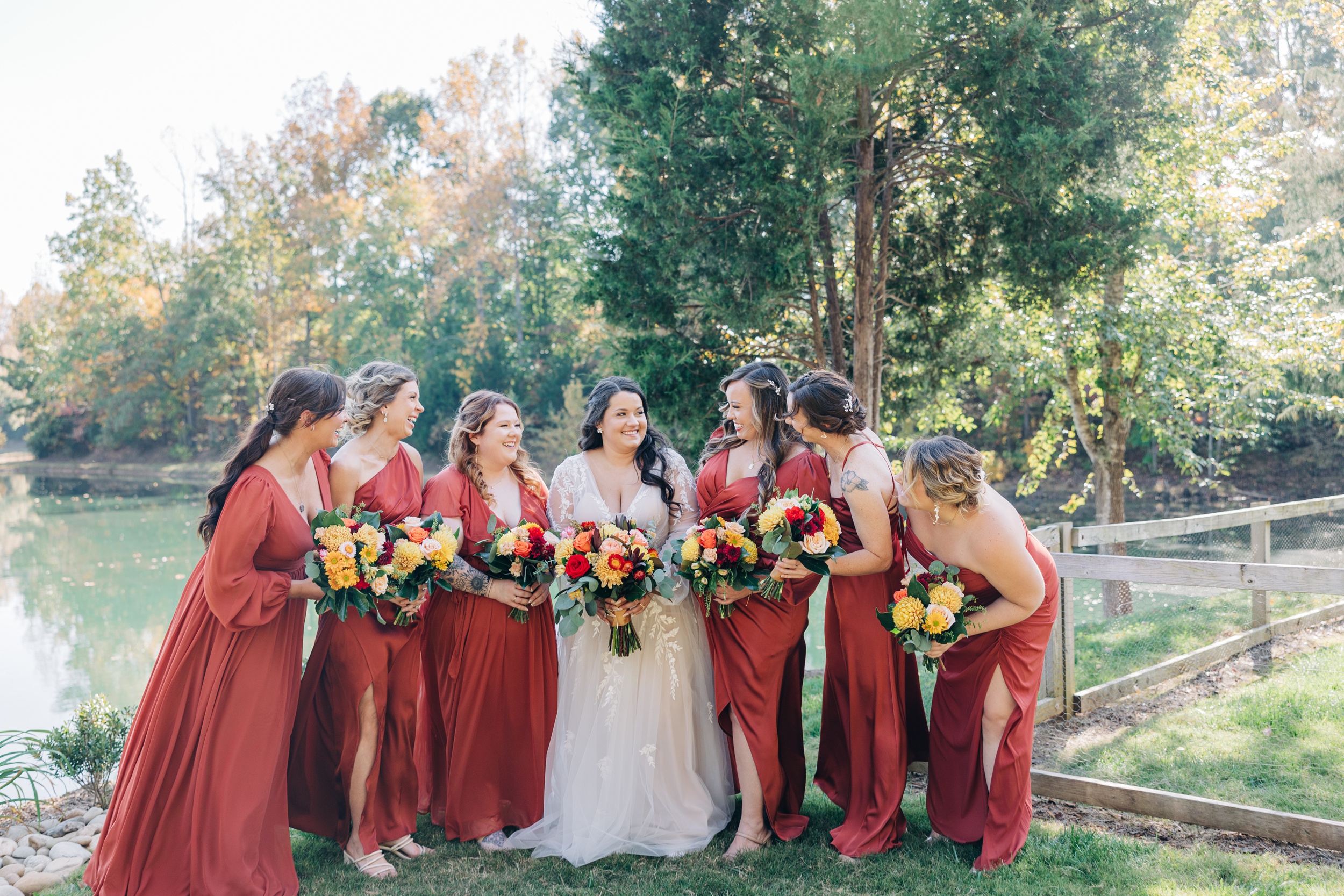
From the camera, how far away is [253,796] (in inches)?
146

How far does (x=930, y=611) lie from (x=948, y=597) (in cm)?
10

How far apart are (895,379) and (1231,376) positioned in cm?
394

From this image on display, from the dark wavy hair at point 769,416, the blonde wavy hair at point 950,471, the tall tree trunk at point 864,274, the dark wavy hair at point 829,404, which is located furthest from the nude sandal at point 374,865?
the tall tree trunk at point 864,274

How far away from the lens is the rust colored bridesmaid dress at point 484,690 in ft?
14.4

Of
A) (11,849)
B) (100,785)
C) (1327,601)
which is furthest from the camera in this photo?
(1327,601)

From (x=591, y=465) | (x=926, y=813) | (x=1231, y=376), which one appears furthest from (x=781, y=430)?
(x=1231, y=376)

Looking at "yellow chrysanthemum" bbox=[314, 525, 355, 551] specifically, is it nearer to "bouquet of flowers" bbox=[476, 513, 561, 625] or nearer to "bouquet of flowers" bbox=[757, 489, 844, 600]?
"bouquet of flowers" bbox=[476, 513, 561, 625]

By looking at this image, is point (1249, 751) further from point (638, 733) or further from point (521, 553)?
point (521, 553)

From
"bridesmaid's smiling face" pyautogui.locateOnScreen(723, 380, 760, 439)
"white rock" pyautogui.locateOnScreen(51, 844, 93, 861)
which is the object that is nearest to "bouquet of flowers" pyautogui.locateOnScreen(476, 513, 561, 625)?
"bridesmaid's smiling face" pyautogui.locateOnScreen(723, 380, 760, 439)

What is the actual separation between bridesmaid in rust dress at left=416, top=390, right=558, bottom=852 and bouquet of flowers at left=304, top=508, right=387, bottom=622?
57 centimetres

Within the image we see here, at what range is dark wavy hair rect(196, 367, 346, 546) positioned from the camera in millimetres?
3785

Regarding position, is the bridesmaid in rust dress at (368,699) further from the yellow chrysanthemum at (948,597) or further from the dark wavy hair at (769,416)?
the yellow chrysanthemum at (948,597)

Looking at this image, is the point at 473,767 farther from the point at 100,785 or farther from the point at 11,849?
the point at 100,785

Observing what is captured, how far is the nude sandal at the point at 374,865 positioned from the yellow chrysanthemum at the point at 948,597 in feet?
9.24
